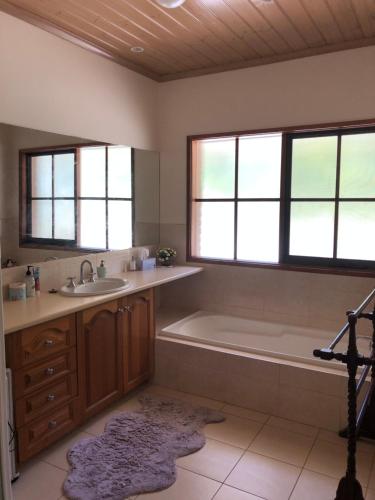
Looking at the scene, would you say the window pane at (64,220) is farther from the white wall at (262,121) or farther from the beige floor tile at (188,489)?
the beige floor tile at (188,489)

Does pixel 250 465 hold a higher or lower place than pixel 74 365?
lower

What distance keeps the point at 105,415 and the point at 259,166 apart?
7.79 feet

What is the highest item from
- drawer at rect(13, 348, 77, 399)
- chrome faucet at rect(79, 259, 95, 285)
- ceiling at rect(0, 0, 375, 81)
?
ceiling at rect(0, 0, 375, 81)

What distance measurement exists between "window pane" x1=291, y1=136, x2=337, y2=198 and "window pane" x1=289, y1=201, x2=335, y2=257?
0.32ft

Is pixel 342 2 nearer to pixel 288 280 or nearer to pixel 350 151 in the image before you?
pixel 350 151

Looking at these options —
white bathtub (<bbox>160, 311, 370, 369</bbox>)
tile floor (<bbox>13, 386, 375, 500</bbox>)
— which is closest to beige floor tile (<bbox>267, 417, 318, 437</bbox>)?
tile floor (<bbox>13, 386, 375, 500</bbox>)

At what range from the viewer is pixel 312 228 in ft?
11.2

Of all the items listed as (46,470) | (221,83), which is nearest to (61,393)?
(46,470)

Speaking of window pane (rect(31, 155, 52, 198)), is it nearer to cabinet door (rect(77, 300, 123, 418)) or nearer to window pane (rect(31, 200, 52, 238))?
window pane (rect(31, 200, 52, 238))

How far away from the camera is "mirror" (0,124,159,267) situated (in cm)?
262

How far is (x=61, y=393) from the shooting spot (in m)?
2.36

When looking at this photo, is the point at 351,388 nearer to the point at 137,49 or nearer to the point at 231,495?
the point at 231,495

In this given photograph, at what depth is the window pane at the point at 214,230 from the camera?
12.5 ft

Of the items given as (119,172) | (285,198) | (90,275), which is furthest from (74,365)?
(285,198)
